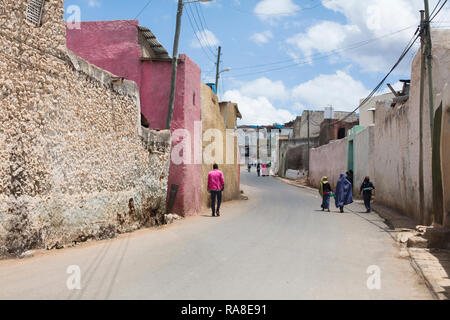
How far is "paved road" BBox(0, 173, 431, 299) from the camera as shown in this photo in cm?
513

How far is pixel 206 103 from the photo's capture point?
1881 centimetres

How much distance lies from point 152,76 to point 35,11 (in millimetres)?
8785

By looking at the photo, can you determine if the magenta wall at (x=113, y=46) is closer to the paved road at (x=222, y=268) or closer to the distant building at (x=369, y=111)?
the paved road at (x=222, y=268)

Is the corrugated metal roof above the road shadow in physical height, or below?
above

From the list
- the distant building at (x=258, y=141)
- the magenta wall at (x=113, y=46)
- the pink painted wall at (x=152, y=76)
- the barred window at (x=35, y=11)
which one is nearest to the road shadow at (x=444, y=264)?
Result: the barred window at (x=35, y=11)

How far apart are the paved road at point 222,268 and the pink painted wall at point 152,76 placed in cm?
558

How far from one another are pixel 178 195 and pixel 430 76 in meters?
8.76

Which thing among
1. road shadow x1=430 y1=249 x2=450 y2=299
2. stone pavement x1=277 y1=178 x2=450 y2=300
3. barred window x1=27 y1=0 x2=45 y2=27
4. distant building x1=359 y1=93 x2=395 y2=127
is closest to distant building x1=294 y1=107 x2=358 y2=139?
distant building x1=359 y1=93 x2=395 y2=127

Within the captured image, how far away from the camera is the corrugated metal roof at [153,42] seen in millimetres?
16742

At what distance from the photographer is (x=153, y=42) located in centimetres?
1770

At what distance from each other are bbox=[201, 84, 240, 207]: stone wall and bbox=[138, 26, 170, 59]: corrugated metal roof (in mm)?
2277

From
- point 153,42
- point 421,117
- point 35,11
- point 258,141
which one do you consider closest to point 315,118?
point 258,141

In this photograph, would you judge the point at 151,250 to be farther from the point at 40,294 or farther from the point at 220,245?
the point at 40,294

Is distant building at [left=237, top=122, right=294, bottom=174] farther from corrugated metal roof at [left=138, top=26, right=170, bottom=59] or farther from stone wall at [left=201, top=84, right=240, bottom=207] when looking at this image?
corrugated metal roof at [left=138, top=26, right=170, bottom=59]
